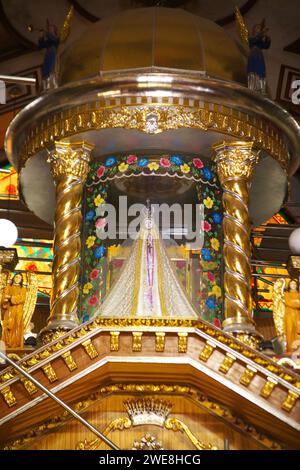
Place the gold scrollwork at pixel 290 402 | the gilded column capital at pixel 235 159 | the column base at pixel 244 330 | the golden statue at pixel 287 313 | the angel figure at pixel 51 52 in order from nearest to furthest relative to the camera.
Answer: the gold scrollwork at pixel 290 402 → the column base at pixel 244 330 → the golden statue at pixel 287 313 → the gilded column capital at pixel 235 159 → the angel figure at pixel 51 52

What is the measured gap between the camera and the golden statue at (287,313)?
1227 centimetres

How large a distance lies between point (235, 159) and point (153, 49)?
1.50 metres

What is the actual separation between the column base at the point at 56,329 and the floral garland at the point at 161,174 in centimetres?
69

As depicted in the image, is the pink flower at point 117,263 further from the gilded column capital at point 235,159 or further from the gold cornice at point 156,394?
the gold cornice at point 156,394

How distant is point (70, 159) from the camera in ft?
42.8

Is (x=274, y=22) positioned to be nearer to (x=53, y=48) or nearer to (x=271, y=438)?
(x=53, y=48)

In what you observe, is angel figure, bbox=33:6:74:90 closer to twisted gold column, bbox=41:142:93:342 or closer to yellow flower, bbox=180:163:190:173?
twisted gold column, bbox=41:142:93:342

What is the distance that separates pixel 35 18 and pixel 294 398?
906 centimetres

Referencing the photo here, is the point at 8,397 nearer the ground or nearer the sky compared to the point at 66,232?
nearer the ground

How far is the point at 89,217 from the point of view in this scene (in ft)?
43.3

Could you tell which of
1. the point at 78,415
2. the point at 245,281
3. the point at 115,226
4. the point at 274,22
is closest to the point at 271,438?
the point at 78,415

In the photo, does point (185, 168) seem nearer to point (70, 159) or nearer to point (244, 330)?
point (70, 159)

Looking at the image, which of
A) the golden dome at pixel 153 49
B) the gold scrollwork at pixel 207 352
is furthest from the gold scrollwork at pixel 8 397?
the golden dome at pixel 153 49

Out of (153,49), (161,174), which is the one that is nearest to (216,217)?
(161,174)
